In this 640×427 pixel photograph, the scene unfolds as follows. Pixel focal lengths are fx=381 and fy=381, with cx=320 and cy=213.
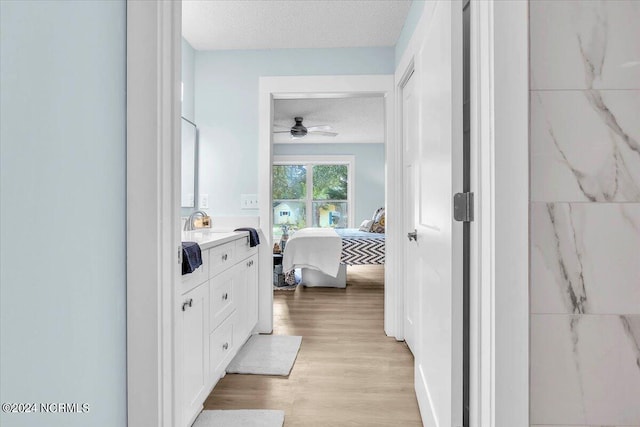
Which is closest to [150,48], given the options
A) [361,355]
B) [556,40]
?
[556,40]

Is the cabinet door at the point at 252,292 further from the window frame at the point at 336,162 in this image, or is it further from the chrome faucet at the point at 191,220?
the window frame at the point at 336,162

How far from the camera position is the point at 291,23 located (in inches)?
105

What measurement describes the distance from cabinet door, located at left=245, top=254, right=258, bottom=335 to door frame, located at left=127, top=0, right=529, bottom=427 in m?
1.71

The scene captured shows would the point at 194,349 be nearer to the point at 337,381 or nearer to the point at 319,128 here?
the point at 337,381

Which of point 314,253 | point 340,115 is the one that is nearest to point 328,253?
point 314,253

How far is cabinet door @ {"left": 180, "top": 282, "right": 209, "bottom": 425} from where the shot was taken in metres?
1.57

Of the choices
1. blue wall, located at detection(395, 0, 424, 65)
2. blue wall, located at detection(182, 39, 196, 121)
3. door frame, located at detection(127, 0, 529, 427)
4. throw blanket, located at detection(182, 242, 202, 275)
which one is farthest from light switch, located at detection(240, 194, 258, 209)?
door frame, located at detection(127, 0, 529, 427)

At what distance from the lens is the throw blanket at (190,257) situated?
1499mm

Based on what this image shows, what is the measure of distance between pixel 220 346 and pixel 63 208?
134cm

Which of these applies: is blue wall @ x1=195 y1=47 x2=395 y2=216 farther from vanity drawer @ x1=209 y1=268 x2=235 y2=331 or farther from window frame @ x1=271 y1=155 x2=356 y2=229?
window frame @ x1=271 y1=155 x2=356 y2=229

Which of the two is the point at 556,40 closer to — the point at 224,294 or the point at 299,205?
the point at 224,294

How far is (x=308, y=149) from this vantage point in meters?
7.92

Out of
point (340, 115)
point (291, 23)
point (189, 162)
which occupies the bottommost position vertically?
point (189, 162)

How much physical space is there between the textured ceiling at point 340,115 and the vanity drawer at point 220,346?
337cm
